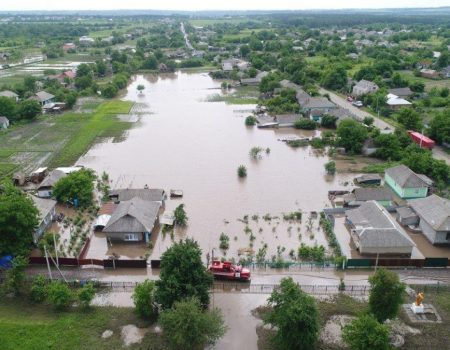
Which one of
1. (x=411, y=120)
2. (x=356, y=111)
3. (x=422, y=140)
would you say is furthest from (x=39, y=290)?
(x=356, y=111)

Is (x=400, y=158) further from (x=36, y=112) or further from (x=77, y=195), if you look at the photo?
(x=36, y=112)

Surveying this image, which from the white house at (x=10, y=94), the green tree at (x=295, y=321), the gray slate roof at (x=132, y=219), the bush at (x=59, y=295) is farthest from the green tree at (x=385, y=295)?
the white house at (x=10, y=94)

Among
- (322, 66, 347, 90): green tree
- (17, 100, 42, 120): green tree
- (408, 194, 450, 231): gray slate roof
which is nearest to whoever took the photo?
(408, 194, 450, 231): gray slate roof

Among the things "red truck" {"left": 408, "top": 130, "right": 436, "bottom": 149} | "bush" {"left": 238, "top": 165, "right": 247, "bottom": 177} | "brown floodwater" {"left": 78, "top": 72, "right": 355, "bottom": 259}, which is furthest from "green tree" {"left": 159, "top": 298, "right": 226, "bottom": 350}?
"red truck" {"left": 408, "top": 130, "right": 436, "bottom": 149}

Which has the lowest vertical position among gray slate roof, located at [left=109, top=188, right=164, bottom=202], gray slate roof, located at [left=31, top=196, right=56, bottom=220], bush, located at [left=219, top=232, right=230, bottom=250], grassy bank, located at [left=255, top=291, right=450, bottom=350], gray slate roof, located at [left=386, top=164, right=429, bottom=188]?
bush, located at [left=219, top=232, right=230, bottom=250]

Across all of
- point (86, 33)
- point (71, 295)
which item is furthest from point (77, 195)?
point (86, 33)

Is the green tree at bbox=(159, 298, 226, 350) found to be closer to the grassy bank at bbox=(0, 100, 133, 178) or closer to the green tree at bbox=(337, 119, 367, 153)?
the grassy bank at bbox=(0, 100, 133, 178)

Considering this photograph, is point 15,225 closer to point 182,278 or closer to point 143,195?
point 143,195
